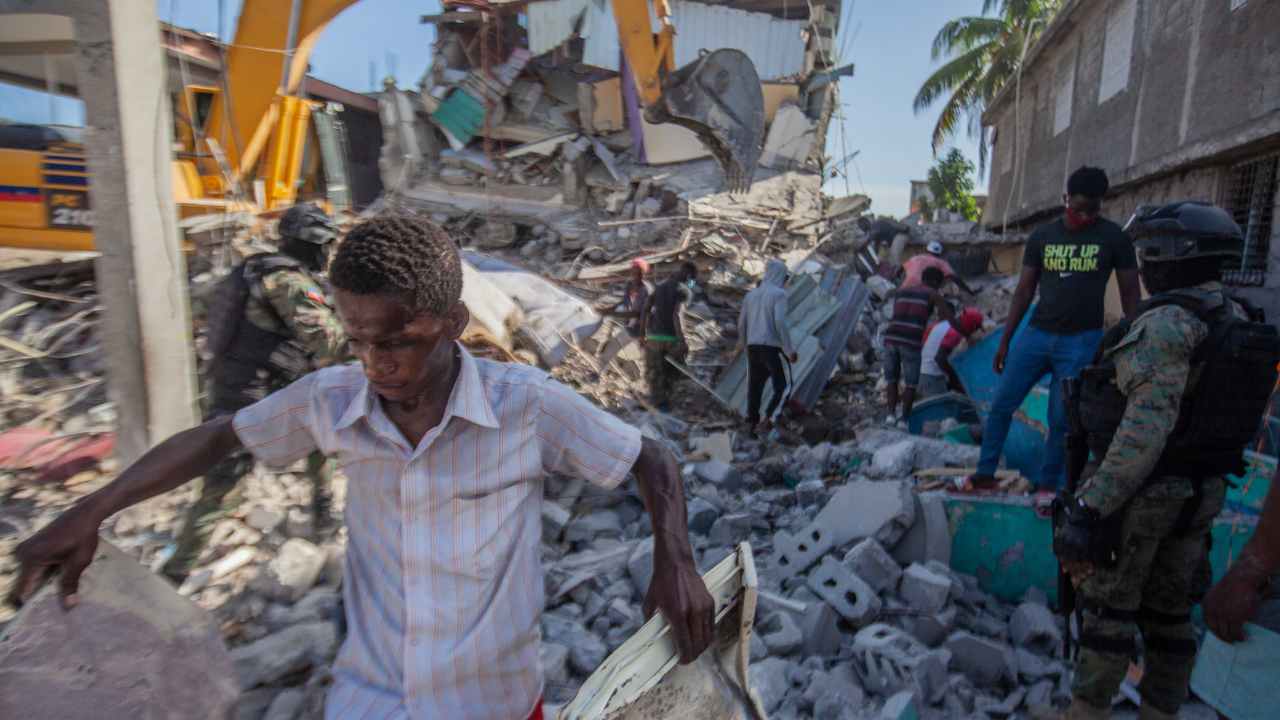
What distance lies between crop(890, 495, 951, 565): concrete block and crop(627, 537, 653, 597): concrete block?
131cm

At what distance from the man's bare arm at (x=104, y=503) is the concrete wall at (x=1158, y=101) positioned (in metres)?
7.26

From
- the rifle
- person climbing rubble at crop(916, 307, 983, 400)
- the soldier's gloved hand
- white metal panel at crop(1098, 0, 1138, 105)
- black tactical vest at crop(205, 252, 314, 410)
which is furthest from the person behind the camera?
white metal panel at crop(1098, 0, 1138, 105)

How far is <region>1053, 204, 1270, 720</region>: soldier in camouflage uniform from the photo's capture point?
77.6 inches

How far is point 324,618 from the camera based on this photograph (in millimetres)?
2799

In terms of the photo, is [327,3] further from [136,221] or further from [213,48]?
[213,48]

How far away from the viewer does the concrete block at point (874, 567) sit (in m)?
3.29

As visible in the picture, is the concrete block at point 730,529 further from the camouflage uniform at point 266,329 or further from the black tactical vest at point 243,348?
the black tactical vest at point 243,348

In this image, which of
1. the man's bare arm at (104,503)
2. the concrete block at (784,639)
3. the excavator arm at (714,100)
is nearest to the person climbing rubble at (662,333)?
the excavator arm at (714,100)

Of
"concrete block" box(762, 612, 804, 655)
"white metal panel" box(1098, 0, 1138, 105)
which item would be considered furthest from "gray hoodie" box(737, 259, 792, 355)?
"white metal panel" box(1098, 0, 1138, 105)

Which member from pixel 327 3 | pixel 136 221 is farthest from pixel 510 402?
pixel 327 3

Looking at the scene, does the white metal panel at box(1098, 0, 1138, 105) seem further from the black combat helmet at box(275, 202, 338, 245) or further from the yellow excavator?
the black combat helmet at box(275, 202, 338, 245)

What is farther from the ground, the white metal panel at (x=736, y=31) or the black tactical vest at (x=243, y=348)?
the white metal panel at (x=736, y=31)

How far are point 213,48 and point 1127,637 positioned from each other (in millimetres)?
10483

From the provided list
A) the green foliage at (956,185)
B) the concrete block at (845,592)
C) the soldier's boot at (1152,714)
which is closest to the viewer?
the soldier's boot at (1152,714)
